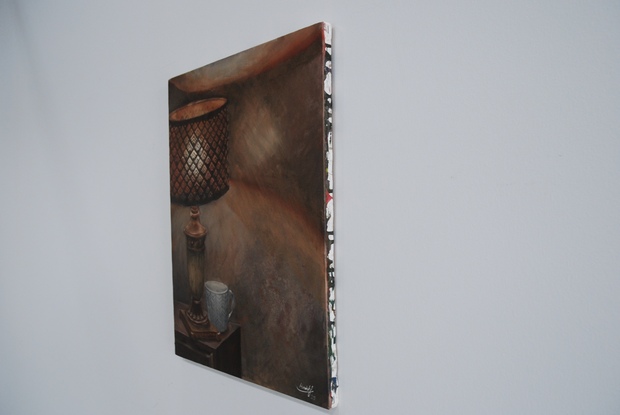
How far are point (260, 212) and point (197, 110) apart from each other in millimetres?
318

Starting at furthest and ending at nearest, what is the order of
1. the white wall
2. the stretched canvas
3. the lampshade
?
the lampshade < the stretched canvas < the white wall

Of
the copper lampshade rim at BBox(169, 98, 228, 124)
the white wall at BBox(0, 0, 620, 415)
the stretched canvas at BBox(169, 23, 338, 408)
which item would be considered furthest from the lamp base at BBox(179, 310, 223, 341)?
the copper lampshade rim at BBox(169, 98, 228, 124)

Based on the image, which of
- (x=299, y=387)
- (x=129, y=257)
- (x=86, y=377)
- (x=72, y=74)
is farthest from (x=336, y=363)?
(x=72, y=74)

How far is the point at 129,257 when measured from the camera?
1.22 meters

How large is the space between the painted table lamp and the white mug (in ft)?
0.10

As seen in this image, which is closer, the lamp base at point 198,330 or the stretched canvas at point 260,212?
the stretched canvas at point 260,212

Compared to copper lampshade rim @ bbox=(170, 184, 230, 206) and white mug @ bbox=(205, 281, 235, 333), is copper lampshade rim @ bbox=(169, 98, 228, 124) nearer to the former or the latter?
copper lampshade rim @ bbox=(170, 184, 230, 206)

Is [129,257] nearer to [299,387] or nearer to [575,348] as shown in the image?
[299,387]

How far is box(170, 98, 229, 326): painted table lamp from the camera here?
898mm

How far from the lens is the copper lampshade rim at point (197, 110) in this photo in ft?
2.96

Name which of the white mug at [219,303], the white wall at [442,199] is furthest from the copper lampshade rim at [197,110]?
the white mug at [219,303]

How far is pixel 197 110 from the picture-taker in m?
0.95
